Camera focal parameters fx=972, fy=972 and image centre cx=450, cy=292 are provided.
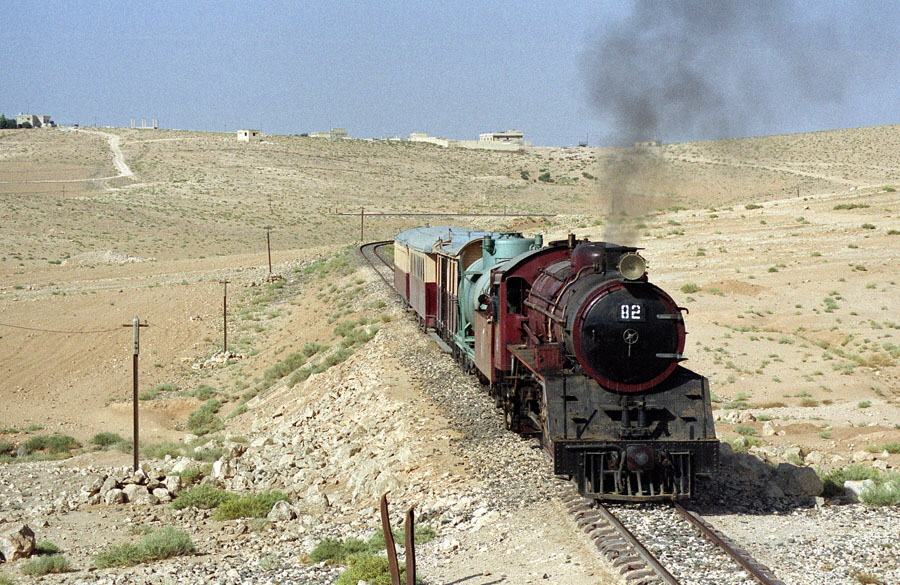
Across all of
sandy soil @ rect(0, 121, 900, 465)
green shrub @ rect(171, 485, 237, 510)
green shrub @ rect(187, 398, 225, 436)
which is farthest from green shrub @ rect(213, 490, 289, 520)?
green shrub @ rect(187, 398, 225, 436)

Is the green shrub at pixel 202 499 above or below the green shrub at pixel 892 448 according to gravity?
below

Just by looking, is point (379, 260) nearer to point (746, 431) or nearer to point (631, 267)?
point (746, 431)

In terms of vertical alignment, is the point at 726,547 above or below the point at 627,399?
below

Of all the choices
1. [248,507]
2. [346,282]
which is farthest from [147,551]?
[346,282]

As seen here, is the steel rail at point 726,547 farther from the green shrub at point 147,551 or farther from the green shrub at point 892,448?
the green shrub at point 892,448

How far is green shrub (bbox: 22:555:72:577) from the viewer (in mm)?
13547

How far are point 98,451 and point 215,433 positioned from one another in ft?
10.3

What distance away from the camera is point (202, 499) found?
56.6ft

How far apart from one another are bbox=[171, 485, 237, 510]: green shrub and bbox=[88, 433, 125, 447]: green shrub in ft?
32.0

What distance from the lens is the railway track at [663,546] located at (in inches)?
375

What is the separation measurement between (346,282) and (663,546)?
3462 cm

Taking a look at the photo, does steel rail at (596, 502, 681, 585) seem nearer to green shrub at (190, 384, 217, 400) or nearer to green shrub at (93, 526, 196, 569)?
green shrub at (93, 526, 196, 569)

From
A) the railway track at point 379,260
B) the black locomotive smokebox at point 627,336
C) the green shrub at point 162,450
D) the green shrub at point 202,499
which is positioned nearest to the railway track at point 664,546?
the black locomotive smokebox at point 627,336

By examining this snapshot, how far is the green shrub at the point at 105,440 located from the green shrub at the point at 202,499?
9745 mm
